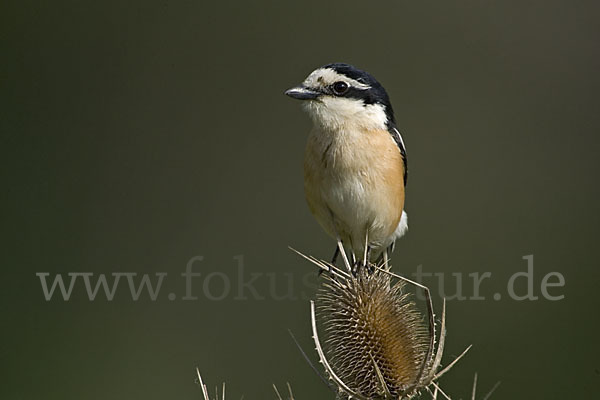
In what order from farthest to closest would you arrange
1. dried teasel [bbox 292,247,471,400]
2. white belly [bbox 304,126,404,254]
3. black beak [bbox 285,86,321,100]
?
1. white belly [bbox 304,126,404,254]
2. black beak [bbox 285,86,321,100]
3. dried teasel [bbox 292,247,471,400]

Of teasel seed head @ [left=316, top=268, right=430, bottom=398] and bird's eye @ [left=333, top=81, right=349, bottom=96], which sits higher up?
bird's eye @ [left=333, top=81, right=349, bottom=96]

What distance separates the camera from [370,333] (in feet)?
8.35

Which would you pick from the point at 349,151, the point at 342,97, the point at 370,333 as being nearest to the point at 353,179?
the point at 349,151

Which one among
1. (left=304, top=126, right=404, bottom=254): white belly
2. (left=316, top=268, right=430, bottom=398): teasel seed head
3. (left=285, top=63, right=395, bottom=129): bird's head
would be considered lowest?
(left=316, top=268, right=430, bottom=398): teasel seed head

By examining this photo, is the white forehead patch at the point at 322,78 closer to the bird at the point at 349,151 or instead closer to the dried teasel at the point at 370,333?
the bird at the point at 349,151

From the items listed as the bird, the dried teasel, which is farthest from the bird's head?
the dried teasel

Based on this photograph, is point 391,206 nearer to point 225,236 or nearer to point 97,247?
point 225,236

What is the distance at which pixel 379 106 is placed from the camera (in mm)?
3111

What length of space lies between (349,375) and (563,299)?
3340mm

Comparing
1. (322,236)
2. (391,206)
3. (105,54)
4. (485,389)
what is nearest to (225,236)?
(322,236)

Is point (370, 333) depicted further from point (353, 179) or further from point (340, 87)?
point (340, 87)

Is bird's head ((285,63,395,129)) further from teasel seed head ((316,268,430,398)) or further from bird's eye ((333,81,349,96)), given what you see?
teasel seed head ((316,268,430,398))

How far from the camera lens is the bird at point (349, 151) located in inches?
117

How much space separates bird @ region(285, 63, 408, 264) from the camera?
2971 mm
